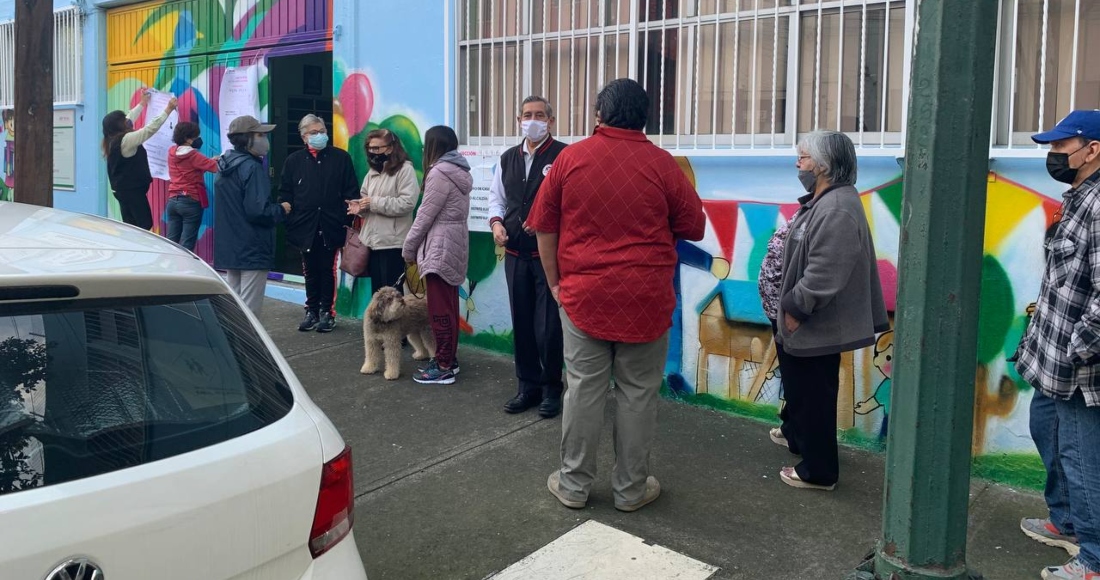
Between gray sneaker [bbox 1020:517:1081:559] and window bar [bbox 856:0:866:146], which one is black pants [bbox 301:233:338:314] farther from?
gray sneaker [bbox 1020:517:1081:559]

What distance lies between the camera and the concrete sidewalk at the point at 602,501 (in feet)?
12.4

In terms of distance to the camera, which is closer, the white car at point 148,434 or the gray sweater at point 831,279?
the white car at point 148,434

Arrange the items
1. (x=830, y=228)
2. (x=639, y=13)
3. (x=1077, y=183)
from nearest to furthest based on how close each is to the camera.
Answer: (x=1077, y=183) < (x=830, y=228) < (x=639, y=13)

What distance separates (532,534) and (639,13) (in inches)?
137

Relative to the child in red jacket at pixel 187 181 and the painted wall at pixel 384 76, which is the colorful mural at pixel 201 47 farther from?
the painted wall at pixel 384 76

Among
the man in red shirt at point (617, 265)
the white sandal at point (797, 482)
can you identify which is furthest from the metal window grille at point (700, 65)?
the white sandal at point (797, 482)

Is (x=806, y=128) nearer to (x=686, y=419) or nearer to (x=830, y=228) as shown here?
(x=830, y=228)

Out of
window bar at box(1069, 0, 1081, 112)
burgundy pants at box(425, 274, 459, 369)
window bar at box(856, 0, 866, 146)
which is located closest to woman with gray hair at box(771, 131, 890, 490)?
window bar at box(856, 0, 866, 146)

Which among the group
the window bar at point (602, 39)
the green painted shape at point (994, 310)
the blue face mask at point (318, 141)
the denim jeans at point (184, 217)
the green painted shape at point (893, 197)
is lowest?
the green painted shape at point (994, 310)

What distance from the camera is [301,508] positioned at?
7.22 feet

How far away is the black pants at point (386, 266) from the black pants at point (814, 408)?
326cm

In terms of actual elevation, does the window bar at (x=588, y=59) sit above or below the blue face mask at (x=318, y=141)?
above

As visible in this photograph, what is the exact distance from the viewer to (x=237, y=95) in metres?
8.79

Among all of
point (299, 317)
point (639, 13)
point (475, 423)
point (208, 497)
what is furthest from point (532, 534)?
point (299, 317)
